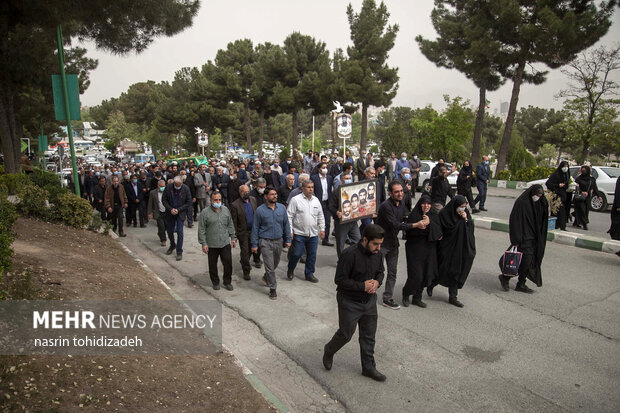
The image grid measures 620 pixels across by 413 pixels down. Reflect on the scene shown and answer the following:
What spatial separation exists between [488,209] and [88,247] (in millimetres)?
12564

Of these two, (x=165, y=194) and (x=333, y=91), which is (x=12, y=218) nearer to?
(x=165, y=194)

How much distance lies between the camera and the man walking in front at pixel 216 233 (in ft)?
23.7

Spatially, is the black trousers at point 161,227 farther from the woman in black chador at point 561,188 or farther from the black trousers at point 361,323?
the woman in black chador at point 561,188

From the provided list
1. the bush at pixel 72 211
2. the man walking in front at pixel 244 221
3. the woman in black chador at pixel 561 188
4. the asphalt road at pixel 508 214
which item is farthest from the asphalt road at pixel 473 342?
the bush at pixel 72 211

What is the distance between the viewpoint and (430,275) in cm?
636

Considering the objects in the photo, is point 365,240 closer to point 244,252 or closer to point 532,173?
point 244,252

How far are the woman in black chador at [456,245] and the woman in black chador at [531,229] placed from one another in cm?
104

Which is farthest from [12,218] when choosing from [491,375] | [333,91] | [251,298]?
[333,91]

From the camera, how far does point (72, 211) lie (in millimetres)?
10164

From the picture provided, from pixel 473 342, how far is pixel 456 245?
1.52 m

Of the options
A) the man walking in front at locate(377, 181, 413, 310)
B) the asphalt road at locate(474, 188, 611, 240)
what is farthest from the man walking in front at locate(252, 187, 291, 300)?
the asphalt road at locate(474, 188, 611, 240)

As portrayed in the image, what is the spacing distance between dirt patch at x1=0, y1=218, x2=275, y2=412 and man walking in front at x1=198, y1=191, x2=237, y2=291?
143 cm

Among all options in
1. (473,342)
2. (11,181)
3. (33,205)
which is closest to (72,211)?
(33,205)

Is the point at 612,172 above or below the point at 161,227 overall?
above
